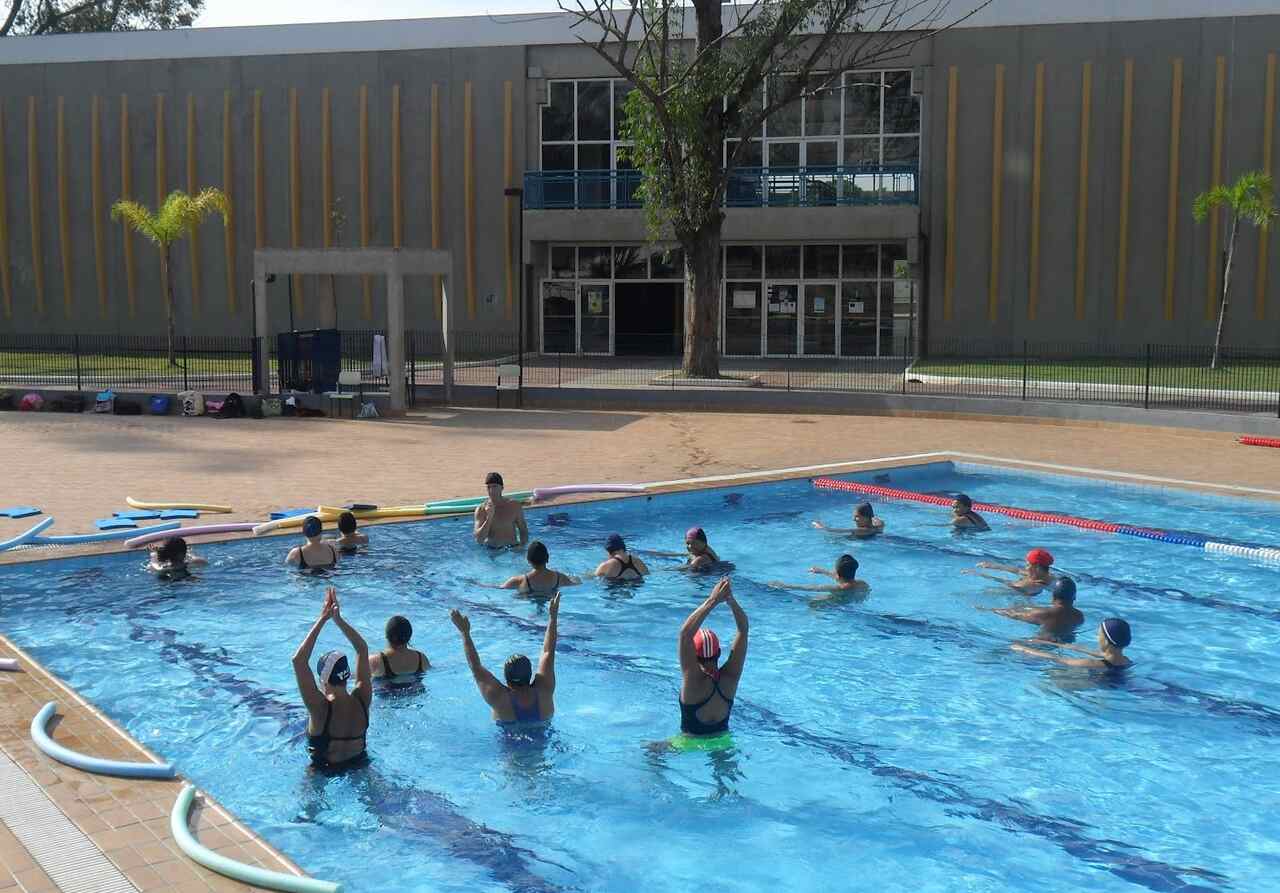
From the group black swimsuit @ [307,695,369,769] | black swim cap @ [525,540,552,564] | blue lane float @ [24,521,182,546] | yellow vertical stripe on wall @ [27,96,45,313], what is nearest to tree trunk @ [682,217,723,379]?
blue lane float @ [24,521,182,546]

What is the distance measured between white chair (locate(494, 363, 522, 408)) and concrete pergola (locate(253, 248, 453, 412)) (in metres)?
1.80

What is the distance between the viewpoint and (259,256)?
81.0 ft

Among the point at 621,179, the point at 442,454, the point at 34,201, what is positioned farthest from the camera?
the point at 34,201

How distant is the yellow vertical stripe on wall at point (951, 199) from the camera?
3384cm

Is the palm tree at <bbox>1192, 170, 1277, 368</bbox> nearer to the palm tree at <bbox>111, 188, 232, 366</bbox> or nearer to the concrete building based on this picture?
the concrete building

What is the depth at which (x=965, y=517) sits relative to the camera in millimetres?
14539

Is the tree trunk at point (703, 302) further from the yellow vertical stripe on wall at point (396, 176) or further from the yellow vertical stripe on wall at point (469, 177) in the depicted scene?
the yellow vertical stripe on wall at point (396, 176)

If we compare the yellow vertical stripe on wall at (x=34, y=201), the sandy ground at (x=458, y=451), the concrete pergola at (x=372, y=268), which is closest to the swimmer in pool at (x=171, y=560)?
the sandy ground at (x=458, y=451)

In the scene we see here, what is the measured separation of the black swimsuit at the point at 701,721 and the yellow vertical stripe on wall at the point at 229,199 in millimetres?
32700

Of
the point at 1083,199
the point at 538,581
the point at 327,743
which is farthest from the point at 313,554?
the point at 1083,199

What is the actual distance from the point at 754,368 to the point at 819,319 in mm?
4135

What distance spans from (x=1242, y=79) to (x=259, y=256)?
25411 millimetres

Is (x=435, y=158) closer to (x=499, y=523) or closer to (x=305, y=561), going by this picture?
(x=499, y=523)

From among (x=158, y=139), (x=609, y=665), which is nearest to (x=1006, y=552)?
(x=609, y=665)
